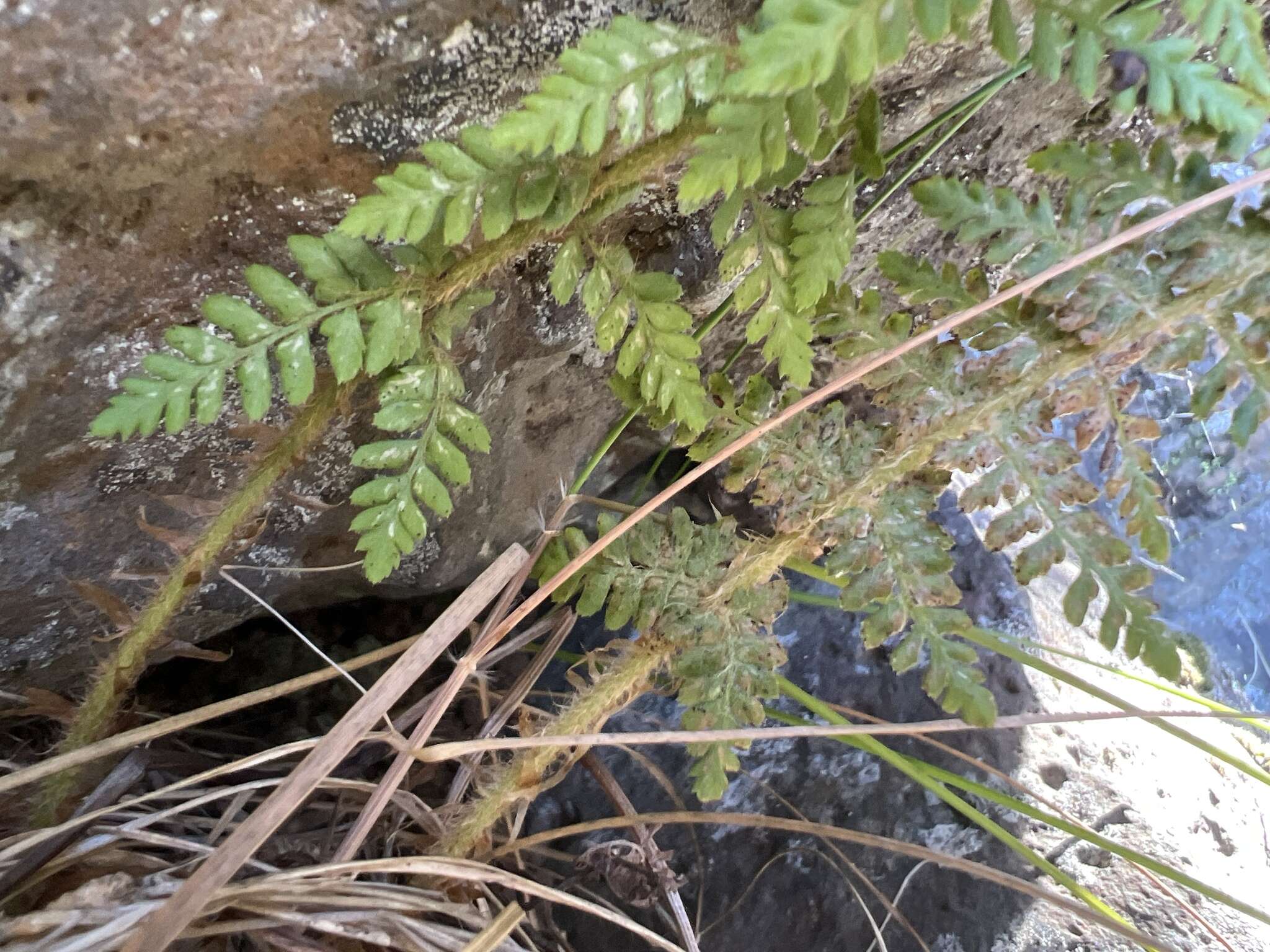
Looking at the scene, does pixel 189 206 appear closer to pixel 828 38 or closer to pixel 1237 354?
pixel 828 38

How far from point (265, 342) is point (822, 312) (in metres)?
0.76

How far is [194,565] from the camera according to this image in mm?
1144

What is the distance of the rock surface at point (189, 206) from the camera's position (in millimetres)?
905

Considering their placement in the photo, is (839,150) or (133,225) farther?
(839,150)

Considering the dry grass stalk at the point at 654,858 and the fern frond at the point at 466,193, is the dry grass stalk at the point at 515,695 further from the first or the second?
the fern frond at the point at 466,193

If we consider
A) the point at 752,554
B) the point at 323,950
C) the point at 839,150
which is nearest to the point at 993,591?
the point at 752,554

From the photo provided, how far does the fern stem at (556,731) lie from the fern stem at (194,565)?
53 cm

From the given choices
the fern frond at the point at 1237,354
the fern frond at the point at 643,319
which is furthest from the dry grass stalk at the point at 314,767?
the fern frond at the point at 1237,354

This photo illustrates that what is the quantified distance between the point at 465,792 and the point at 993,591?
54.5 inches

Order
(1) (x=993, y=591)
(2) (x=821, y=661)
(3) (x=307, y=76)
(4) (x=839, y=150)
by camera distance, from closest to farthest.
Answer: (3) (x=307, y=76)
(4) (x=839, y=150)
(2) (x=821, y=661)
(1) (x=993, y=591)

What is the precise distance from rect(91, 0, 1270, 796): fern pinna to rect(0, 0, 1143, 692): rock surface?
0.32 feet

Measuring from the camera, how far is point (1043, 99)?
153 centimetres

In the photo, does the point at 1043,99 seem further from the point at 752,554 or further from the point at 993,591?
the point at 993,591

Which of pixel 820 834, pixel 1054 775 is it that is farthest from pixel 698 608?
pixel 1054 775
